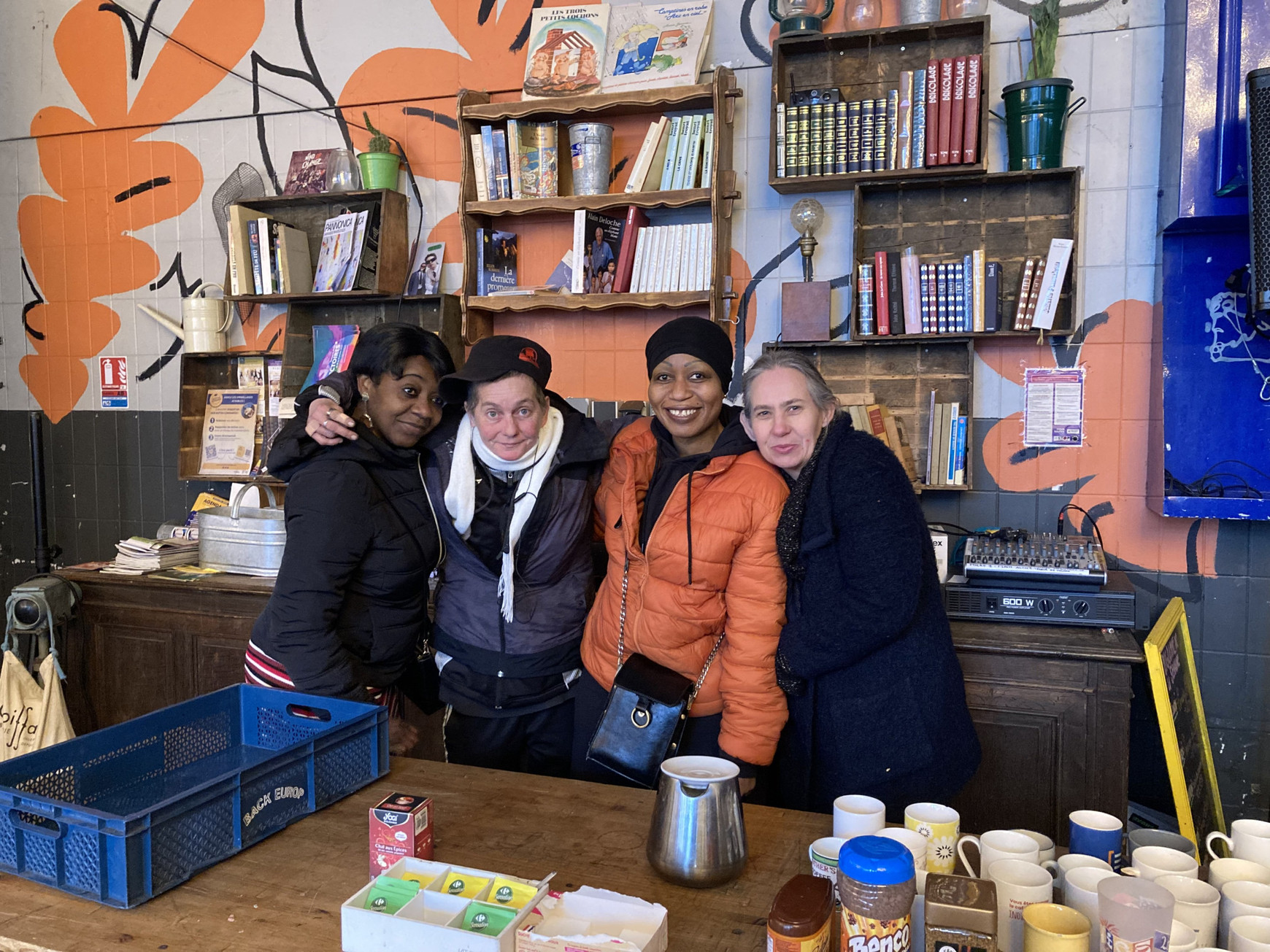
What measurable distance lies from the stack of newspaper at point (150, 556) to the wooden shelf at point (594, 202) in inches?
68.6

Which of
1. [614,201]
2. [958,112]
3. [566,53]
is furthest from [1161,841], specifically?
[566,53]

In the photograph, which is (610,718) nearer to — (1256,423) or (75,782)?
(75,782)

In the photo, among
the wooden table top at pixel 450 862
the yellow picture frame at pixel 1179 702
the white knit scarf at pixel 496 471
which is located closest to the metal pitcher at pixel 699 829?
the wooden table top at pixel 450 862

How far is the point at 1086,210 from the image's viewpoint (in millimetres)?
3084

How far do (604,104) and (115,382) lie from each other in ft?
8.98

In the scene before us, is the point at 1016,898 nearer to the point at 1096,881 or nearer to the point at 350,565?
the point at 1096,881

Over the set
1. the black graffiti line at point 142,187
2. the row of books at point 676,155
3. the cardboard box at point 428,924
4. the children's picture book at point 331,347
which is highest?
the black graffiti line at point 142,187

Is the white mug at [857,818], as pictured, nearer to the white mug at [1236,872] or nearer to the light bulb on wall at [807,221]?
the white mug at [1236,872]

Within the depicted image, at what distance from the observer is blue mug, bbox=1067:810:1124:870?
119 cm

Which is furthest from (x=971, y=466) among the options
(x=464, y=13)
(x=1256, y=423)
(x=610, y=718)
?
(x=464, y=13)

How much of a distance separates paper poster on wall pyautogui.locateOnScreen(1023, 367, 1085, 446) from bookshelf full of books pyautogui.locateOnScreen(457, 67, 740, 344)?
1105 mm

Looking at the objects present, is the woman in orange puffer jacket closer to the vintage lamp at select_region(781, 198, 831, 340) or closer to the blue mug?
the blue mug

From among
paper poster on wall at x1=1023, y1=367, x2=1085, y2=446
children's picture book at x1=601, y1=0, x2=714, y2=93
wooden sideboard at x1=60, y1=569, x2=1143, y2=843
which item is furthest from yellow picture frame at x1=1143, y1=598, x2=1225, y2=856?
children's picture book at x1=601, y1=0, x2=714, y2=93

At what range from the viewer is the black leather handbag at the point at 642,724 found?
182cm
